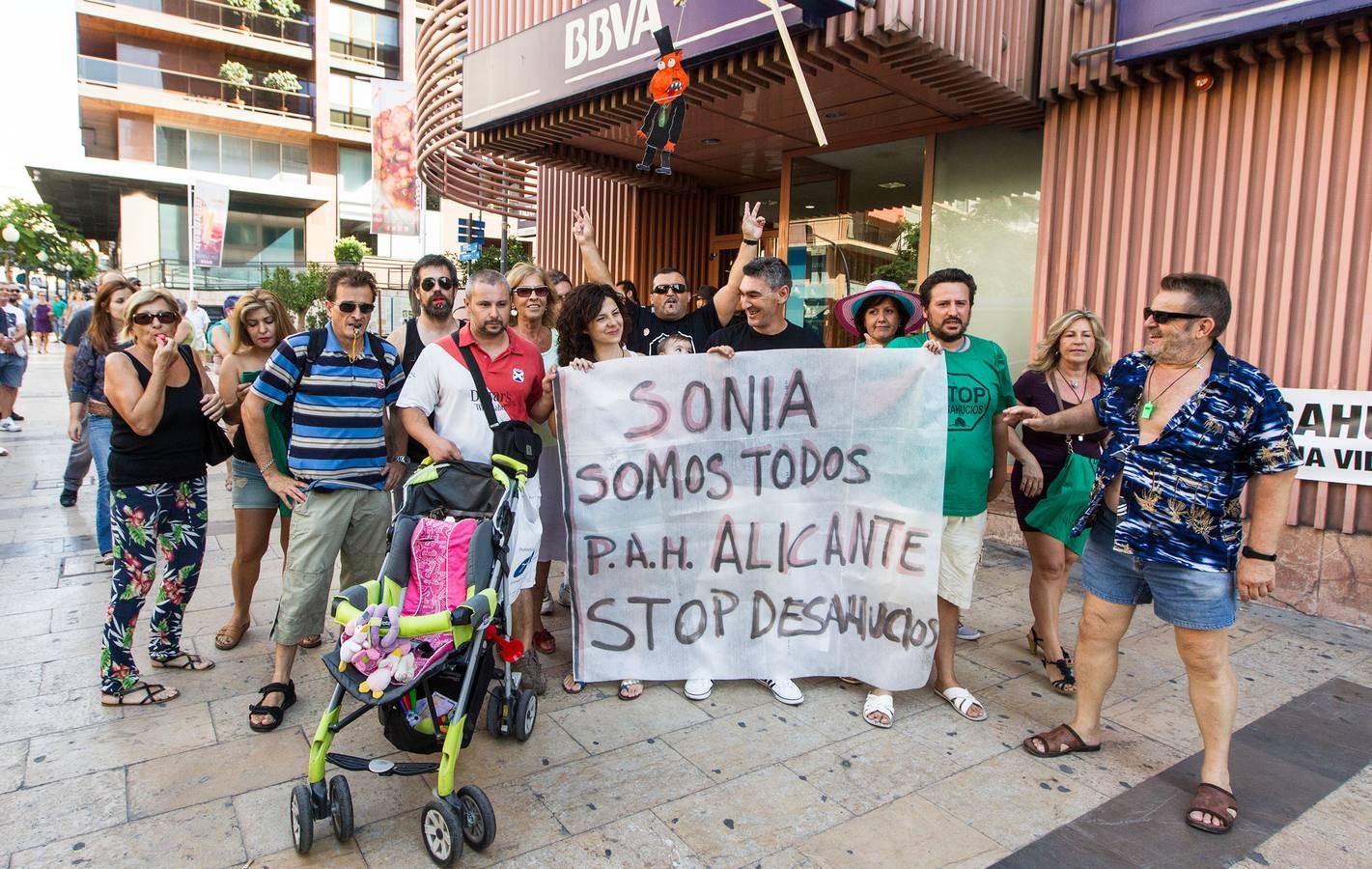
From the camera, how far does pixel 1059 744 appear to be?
10.8 feet

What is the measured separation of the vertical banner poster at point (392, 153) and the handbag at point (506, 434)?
1774cm

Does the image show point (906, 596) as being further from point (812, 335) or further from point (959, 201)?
point (959, 201)

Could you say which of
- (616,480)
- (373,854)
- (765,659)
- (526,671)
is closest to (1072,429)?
(765,659)

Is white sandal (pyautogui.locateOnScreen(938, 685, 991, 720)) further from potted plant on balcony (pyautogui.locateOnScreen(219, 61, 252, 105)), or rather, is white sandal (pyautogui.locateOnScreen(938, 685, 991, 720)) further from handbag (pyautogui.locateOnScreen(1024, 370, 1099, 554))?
potted plant on balcony (pyautogui.locateOnScreen(219, 61, 252, 105))

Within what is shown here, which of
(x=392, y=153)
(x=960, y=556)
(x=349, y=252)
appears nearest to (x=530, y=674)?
(x=960, y=556)

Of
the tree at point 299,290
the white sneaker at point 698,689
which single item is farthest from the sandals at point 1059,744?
the tree at point 299,290

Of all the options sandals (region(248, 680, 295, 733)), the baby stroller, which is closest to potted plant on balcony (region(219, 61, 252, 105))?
sandals (region(248, 680, 295, 733))

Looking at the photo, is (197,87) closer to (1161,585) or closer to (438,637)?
(438,637)

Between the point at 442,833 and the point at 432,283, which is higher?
the point at 432,283

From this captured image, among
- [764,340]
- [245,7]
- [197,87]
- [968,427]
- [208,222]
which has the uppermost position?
[245,7]

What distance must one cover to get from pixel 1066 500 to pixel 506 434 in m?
2.73

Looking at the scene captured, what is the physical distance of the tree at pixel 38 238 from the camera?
37.2 m

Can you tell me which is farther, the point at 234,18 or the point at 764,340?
the point at 234,18

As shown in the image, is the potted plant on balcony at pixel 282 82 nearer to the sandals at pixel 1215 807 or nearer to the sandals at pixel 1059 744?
the sandals at pixel 1059 744
